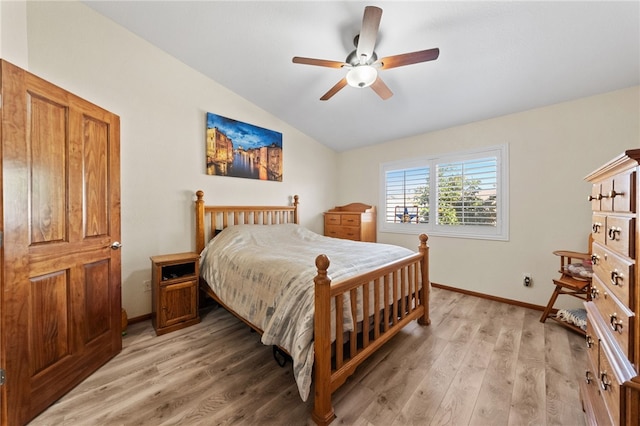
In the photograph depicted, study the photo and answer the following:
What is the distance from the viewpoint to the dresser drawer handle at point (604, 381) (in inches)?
37.1

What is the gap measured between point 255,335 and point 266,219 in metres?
1.73

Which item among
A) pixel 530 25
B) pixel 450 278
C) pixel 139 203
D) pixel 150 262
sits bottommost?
pixel 450 278

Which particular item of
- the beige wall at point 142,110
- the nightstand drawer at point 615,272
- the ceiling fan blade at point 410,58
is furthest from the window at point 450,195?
the beige wall at point 142,110

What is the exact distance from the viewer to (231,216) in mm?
3277

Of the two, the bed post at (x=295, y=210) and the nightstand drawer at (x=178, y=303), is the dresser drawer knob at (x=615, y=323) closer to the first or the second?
the nightstand drawer at (x=178, y=303)

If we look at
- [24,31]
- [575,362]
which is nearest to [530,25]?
[575,362]

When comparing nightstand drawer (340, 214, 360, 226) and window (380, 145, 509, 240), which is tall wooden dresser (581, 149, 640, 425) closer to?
window (380, 145, 509, 240)

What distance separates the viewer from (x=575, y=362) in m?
1.80

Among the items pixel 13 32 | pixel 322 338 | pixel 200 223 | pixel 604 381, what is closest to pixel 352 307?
pixel 322 338

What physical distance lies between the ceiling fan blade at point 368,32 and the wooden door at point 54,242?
2.01m

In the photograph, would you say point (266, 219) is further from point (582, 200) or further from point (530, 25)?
point (582, 200)

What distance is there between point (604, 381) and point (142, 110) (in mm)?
3878

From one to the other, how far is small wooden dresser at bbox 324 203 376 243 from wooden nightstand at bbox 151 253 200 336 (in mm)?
2344

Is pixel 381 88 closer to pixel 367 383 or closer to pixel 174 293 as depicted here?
pixel 367 383
